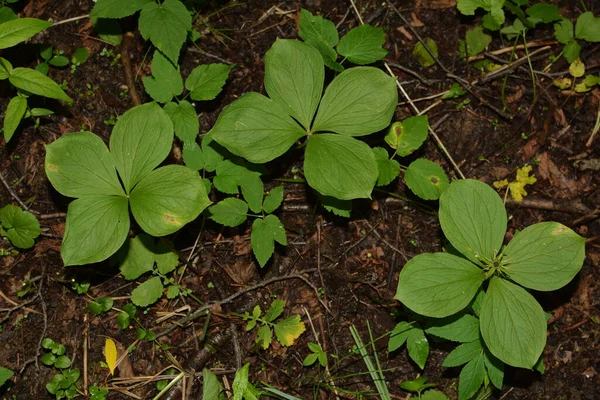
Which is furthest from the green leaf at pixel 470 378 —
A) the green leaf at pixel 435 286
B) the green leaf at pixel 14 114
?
the green leaf at pixel 14 114

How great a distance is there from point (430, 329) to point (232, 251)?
1.16 m

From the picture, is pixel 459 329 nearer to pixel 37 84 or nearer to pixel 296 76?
pixel 296 76

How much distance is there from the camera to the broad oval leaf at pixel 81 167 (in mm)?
2826

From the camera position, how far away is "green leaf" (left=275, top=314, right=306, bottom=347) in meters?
3.17

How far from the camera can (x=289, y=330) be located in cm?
318

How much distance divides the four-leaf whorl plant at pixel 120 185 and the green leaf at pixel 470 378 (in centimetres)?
155

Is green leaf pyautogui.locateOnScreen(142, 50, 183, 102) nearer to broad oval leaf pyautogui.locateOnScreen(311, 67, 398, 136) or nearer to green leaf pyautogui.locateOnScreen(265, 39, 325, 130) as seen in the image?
green leaf pyautogui.locateOnScreen(265, 39, 325, 130)

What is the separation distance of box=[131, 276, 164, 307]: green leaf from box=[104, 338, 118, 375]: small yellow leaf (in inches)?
10.0

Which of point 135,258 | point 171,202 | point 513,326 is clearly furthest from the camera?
point 135,258

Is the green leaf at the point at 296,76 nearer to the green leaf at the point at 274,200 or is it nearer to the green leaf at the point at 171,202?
the green leaf at the point at 274,200

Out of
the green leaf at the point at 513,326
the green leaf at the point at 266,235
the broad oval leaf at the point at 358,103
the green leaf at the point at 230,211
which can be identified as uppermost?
the broad oval leaf at the point at 358,103

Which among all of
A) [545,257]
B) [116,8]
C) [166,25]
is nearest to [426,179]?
[545,257]

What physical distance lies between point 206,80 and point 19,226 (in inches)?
50.0

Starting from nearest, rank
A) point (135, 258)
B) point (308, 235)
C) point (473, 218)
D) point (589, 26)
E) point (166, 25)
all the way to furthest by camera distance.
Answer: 1. point (473, 218)
2. point (166, 25)
3. point (135, 258)
4. point (308, 235)
5. point (589, 26)
